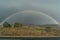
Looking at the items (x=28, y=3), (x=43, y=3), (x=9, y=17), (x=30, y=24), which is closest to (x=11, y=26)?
(x=9, y=17)

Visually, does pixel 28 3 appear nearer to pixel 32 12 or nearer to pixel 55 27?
pixel 32 12

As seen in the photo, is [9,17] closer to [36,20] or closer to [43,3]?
[36,20]

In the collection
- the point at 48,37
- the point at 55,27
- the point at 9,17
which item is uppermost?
the point at 9,17

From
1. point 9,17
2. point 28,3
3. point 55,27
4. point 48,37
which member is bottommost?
point 48,37

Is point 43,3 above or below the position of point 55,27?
above

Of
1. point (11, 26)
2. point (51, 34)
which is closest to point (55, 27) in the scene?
point (51, 34)

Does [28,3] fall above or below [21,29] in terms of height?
above

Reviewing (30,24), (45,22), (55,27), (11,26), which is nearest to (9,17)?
(11,26)

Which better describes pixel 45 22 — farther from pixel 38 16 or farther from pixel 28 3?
pixel 28 3
